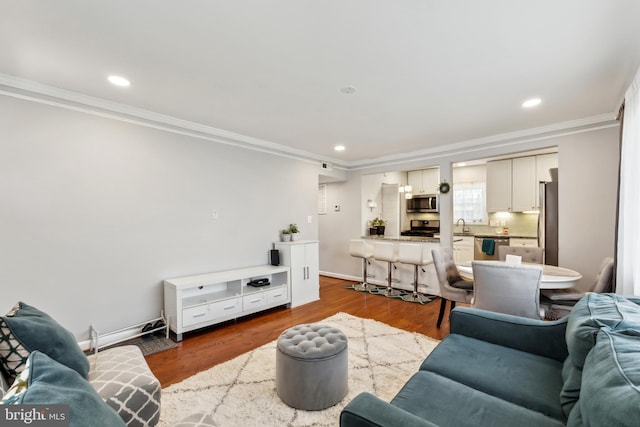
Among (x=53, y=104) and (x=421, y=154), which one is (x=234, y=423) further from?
(x=421, y=154)

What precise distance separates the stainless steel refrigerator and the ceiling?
1050 millimetres

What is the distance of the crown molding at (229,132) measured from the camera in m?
2.63

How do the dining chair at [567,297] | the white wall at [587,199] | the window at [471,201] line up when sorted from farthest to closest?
the window at [471,201] < the white wall at [587,199] < the dining chair at [567,297]

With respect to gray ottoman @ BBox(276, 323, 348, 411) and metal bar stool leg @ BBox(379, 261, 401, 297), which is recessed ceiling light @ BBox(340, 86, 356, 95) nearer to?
gray ottoman @ BBox(276, 323, 348, 411)

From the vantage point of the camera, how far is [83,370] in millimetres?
1456

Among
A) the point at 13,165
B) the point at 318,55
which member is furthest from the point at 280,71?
the point at 13,165

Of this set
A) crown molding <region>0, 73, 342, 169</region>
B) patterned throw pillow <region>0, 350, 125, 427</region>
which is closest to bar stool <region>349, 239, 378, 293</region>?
crown molding <region>0, 73, 342, 169</region>

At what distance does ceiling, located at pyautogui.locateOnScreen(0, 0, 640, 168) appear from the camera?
5.58 feet

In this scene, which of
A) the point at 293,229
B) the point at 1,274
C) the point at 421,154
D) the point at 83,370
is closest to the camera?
the point at 83,370

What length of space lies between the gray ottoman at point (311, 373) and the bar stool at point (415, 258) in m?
2.84

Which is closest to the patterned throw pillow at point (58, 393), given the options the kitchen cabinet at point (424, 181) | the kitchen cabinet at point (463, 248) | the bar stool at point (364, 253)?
the bar stool at point (364, 253)

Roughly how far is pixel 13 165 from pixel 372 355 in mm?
3691

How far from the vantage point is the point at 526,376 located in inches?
62.2

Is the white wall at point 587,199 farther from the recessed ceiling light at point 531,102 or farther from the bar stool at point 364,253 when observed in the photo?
the bar stool at point 364,253
